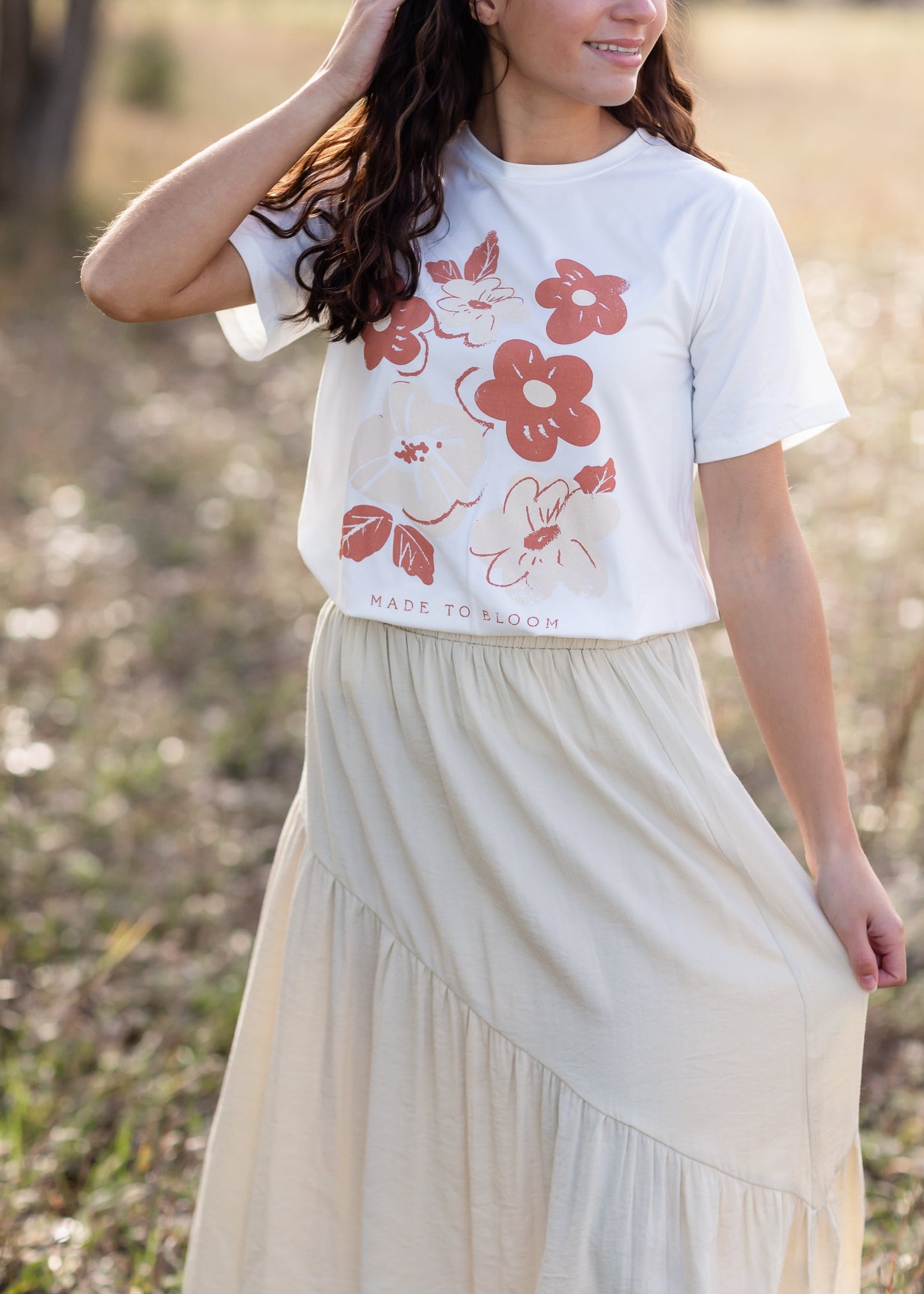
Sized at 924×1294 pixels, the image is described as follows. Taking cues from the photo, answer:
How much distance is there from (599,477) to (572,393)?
9cm

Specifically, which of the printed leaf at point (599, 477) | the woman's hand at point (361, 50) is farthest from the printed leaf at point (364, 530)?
the woman's hand at point (361, 50)

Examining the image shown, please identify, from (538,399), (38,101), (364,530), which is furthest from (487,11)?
(38,101)

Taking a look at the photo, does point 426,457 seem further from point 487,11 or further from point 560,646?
point 487,11

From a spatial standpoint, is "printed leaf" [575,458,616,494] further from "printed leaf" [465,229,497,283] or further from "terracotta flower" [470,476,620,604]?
"printed leaf" [465,229,497,283]

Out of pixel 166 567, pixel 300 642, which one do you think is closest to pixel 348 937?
pixel 300 642

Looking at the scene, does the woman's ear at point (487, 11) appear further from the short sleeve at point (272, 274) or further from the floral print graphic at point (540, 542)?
the floral print graphic at point (540, 542)

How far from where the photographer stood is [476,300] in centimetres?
144

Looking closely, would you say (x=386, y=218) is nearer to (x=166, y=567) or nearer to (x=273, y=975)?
(x=273, y=975)

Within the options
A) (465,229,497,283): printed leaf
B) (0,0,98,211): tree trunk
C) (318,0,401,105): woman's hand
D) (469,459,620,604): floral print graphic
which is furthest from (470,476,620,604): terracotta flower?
(0,0,98,211): tree trunk

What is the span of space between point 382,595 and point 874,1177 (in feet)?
5.24

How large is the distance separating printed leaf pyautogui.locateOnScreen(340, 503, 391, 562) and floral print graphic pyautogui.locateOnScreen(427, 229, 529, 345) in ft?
0.65

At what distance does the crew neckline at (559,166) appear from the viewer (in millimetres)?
1441

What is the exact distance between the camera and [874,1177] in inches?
96.8

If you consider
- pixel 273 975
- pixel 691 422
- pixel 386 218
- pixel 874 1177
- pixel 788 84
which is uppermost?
pixel 788 84
